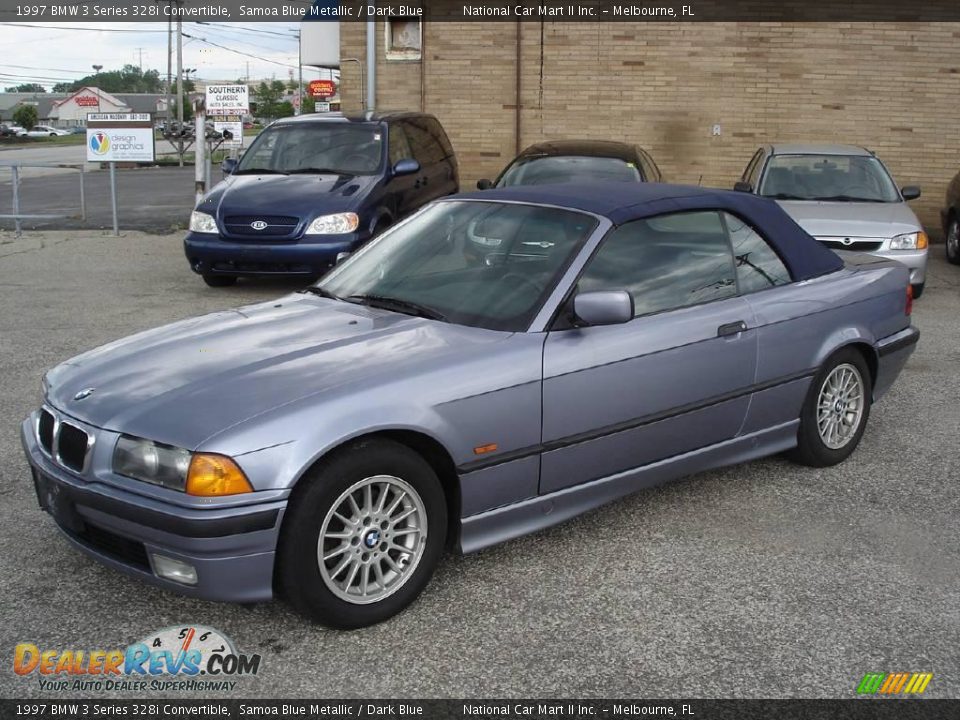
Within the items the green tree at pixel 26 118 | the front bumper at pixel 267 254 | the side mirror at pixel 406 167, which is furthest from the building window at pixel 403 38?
the green tree at pixel 26 118

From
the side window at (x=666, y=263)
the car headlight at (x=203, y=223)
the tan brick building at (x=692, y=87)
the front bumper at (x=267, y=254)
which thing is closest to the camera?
the side window at (x=666, y=263)

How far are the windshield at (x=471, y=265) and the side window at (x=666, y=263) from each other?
5.5 inches

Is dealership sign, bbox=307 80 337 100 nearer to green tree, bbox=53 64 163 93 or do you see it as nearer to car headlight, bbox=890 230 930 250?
car headlight, bbox=890 230 930 250

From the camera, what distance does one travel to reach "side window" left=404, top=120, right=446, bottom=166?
11.3m

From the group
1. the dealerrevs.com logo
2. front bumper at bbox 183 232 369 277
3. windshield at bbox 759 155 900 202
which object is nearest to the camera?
the dealerrevs.com logo

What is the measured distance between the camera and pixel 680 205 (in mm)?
4633

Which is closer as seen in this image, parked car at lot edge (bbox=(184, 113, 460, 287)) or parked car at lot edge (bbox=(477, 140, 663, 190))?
parked car at lot edge (bbox=(184, 113, 460, 287))

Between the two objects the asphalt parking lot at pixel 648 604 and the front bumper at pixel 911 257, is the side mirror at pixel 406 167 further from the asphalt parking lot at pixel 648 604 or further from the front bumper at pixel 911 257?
the asphalt parking lot at pixel 648 604

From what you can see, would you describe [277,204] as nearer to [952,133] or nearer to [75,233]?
[75,233]

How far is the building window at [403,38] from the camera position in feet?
53.0

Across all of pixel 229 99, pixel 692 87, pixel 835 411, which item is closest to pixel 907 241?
pixel 835 411

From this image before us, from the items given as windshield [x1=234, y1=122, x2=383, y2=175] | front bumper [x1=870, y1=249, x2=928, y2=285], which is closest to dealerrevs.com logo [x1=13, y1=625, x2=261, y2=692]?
windshield [x1=234, y1=122, x2=383, y2=175]

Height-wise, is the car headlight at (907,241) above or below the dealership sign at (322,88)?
below

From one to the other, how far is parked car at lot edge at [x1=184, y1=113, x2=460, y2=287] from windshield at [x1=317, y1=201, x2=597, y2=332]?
4745 millimetres
